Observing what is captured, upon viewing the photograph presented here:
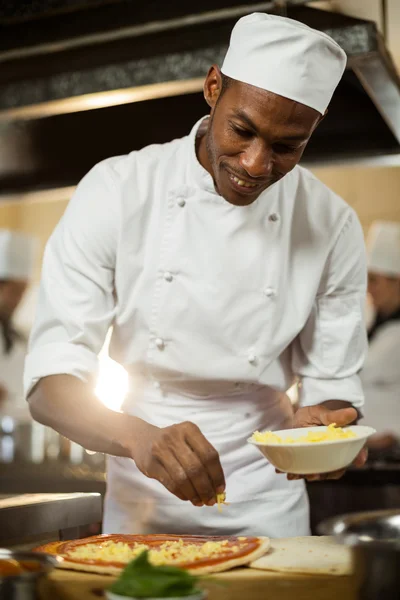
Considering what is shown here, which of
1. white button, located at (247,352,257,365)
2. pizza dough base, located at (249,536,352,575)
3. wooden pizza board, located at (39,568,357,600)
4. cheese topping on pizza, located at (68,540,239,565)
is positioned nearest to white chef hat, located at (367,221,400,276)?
white button, located at (247,352,257,365)

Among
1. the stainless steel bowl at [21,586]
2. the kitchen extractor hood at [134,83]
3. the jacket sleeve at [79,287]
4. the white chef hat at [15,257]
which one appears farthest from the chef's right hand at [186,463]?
the white chef hat at [15,257]

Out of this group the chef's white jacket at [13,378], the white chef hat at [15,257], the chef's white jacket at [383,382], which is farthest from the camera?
the chef's white jacket at [13,378]

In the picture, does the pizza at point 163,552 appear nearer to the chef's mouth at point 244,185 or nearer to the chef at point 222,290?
the chef at point 222,290

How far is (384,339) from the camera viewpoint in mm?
5016

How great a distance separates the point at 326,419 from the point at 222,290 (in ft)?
1.27

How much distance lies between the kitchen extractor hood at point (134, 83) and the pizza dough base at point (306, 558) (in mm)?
1171

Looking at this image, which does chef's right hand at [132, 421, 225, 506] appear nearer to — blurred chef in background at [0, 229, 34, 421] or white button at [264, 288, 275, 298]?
white button at [264, 288, 275, 298]

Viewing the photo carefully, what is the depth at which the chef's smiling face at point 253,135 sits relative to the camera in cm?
172

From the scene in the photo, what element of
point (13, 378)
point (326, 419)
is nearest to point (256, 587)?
point (326, 419)

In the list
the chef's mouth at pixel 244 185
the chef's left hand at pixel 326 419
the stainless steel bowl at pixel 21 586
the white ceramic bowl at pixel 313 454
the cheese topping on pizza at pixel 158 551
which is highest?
the chef's mouth at pixel 244 185

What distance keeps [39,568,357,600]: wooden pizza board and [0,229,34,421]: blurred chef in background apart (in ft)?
12.4

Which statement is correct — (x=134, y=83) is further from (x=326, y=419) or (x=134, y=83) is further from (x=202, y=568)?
(x=202, y=568)

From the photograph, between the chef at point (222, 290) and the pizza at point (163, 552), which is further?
the chef at point (222, 290)

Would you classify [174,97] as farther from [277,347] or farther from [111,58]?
[277,347]
